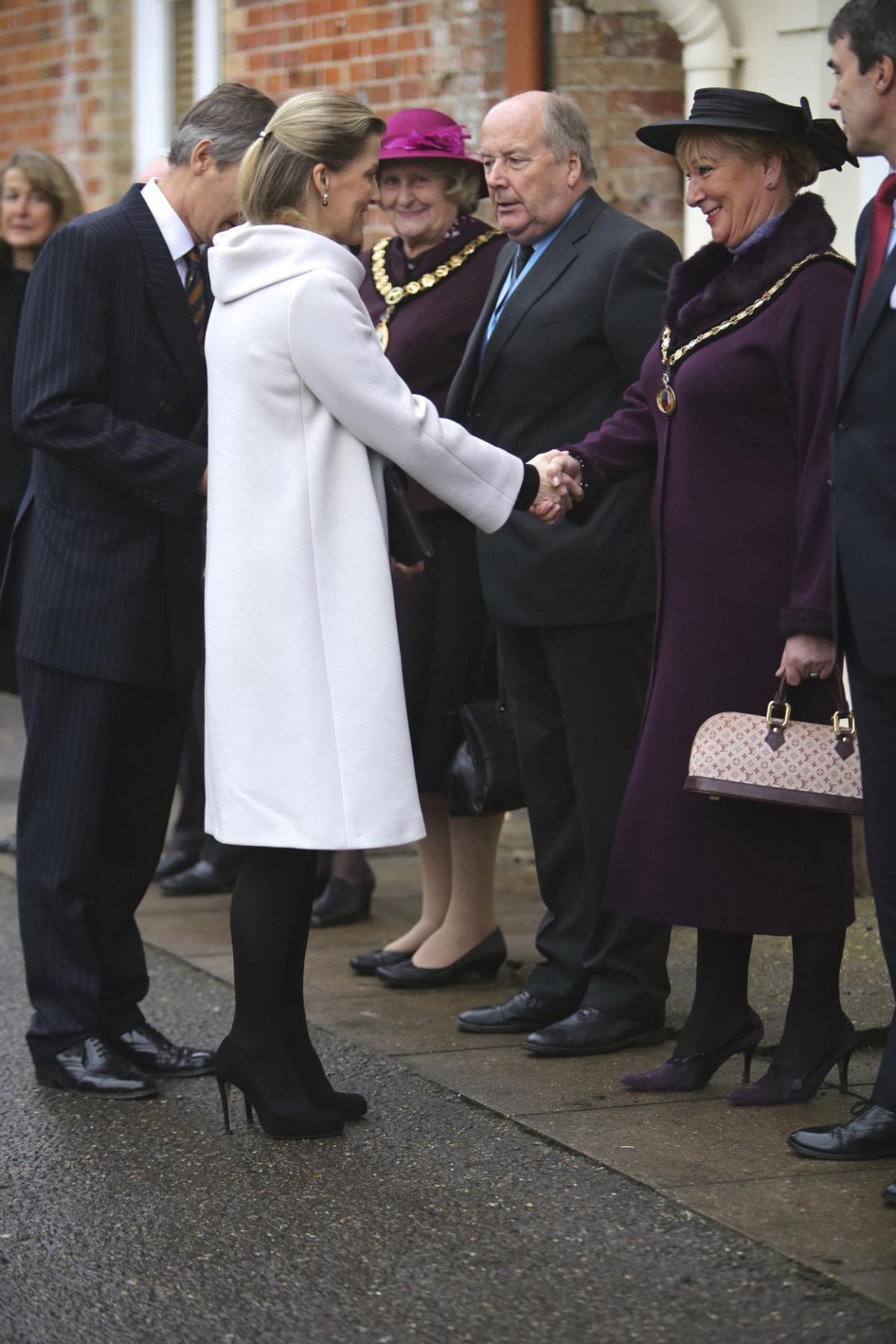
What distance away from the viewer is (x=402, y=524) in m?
4.27

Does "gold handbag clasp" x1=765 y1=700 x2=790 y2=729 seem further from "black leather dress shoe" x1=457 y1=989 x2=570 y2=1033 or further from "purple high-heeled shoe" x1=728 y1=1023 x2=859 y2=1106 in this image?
"black leather dress shoe" x1=457 y1=989 x2=570 y2=1033

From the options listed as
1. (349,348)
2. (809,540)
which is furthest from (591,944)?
(349,348)

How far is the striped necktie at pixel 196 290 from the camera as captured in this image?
471 cm

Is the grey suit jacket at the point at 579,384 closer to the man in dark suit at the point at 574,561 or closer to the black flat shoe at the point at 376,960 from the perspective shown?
the man in dark suit at the point at 574,561

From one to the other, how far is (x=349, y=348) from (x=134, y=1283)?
5.52 ft

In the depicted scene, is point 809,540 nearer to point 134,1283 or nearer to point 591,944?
point 591,944

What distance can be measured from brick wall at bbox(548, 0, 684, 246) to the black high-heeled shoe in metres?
3.60

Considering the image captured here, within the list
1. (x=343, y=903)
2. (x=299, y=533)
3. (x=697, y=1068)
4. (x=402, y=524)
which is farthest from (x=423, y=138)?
(x=697, y=1068)

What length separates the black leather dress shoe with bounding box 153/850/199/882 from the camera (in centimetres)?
713

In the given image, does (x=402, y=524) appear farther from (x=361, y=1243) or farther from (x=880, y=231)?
(x=361, y=1243)

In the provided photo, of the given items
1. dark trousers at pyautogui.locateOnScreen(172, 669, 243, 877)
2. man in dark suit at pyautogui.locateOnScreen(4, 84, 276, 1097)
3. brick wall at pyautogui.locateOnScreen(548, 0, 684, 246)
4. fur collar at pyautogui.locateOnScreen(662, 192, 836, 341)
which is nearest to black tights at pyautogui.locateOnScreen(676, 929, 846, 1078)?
man in dark suit at pyautogui.locateOnScreen(4, 84, 276, 1097)

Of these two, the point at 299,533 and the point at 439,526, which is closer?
the point at 299,533

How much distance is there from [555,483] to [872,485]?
36.7 inches

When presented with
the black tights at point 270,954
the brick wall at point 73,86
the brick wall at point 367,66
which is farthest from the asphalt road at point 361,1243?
the brick wall at point 73,86
